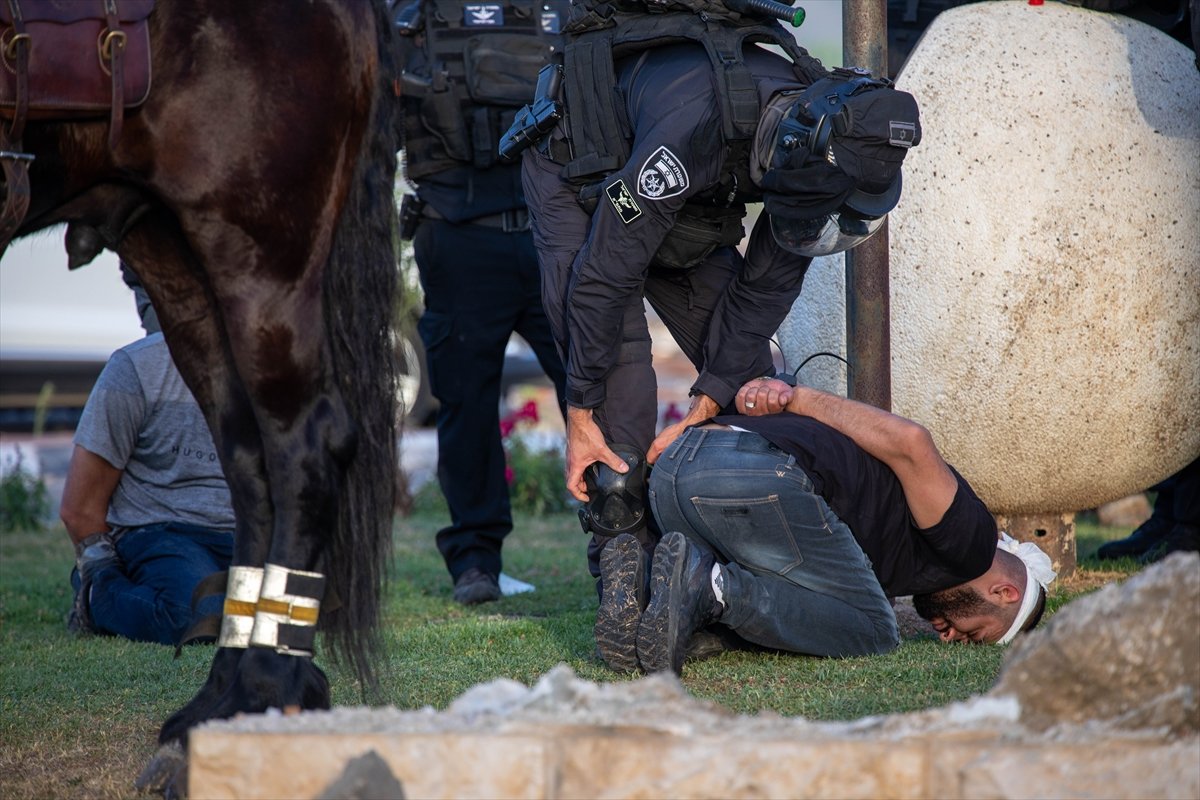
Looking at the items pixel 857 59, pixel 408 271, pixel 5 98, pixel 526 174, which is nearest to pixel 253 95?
pixel 5 98

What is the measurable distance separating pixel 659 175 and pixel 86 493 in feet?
8.06

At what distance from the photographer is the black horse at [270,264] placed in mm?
2447

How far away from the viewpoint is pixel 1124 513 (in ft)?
22.9

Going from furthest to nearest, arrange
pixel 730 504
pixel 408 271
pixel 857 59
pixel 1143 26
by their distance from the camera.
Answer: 1. pixel 408 271
2. pixel 1143 26
3. pixel 857 59
4. pixel 730 504

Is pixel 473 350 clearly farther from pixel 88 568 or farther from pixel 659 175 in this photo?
pixel 659 175

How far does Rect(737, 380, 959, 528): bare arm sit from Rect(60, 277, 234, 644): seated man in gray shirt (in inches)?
88.0

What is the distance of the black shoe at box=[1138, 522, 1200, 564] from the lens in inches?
201

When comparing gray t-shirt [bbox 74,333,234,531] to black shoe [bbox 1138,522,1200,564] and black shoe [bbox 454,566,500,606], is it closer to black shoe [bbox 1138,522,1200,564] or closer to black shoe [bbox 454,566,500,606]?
black shoe [bbox 454,566,500,606]

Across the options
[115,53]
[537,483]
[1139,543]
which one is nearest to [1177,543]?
[1139,543]

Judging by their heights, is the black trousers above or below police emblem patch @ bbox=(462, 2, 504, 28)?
below

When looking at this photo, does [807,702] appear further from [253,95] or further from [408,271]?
[408,271]

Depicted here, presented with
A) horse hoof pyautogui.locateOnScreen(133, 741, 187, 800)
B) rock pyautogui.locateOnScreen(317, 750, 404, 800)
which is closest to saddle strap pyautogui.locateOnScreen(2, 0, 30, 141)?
horse hoof pyautogui.locateOnScreen(133, 741, 187, 800)

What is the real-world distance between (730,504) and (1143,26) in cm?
239

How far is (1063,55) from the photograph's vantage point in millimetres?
4266
